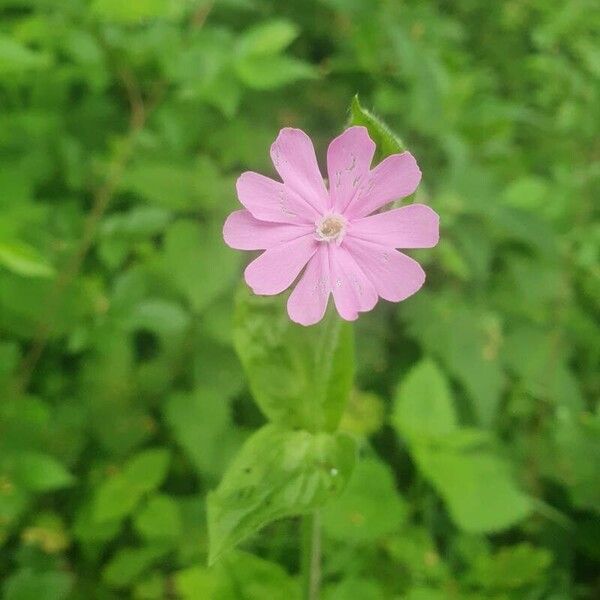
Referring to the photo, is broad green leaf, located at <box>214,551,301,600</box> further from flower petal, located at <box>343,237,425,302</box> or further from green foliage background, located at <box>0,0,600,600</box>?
flower petal, located at <box>343,237,425,302</box>

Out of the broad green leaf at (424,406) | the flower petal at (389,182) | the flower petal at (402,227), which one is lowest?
the flower petal at (402,227)

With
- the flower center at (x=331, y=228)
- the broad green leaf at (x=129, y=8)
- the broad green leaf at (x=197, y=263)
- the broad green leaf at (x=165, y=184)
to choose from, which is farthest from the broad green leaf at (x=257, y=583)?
the broad green leaf at (x=129, y=8)

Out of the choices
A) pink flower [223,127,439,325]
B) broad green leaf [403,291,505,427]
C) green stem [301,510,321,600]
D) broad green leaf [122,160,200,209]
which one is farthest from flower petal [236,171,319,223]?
broad green leaf [403,291,505,427]

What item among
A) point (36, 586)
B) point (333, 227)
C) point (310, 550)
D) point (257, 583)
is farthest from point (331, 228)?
point (36, 586)

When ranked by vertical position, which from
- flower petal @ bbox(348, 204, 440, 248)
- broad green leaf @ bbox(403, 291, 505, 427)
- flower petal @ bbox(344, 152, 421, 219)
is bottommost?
flower petal @ bbox(348, 204, 440, 248)

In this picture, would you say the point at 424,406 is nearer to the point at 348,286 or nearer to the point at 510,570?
the point at 510,570

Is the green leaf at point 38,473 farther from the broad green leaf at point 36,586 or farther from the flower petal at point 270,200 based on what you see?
the flower petal at point 270,200

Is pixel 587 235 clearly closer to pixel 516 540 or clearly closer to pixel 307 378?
pixel 516 540
